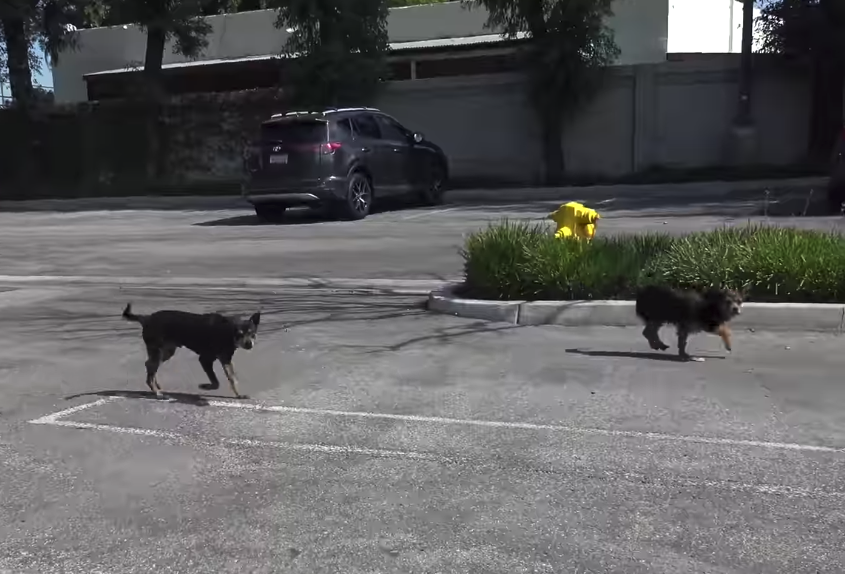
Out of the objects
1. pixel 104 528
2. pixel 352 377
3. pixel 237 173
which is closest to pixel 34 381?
pixel 352 377

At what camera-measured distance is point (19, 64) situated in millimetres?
28266

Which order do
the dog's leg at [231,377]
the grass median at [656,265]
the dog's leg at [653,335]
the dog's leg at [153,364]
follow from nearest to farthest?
1. the dog's leg at [231,377]
2. the dog's leg at [153,364]
3. the dog's leg at [653,335]
4. the grass median at [656,265]

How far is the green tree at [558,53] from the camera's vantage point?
2122 centimetres

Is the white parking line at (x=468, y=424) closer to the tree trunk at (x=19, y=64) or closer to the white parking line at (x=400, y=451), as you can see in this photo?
the white parking line at (x=400, y=451)

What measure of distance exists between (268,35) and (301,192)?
17.7 meters

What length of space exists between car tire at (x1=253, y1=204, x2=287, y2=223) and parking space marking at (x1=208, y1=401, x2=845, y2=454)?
11456 millimetres

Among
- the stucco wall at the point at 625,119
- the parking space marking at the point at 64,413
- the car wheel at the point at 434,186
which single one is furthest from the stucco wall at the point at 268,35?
the parking space marking at the point at 64,413

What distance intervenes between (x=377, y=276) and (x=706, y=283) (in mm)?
3973

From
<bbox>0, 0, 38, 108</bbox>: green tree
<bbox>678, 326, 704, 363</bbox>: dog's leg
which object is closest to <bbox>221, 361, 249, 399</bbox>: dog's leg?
<bbox>678, 326, 704, 363</bbox>: dog's leg

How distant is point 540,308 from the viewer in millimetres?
8172

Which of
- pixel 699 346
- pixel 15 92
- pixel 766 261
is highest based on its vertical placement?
pixel 15 92

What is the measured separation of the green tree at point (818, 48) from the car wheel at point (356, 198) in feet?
33.7

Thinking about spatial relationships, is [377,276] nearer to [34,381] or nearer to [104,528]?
[34,381]

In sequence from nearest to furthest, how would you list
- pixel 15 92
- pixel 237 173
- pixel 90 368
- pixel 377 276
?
pixel 90 368 < pixel 377 276 < pixel 237 173 < pixel 15 92
